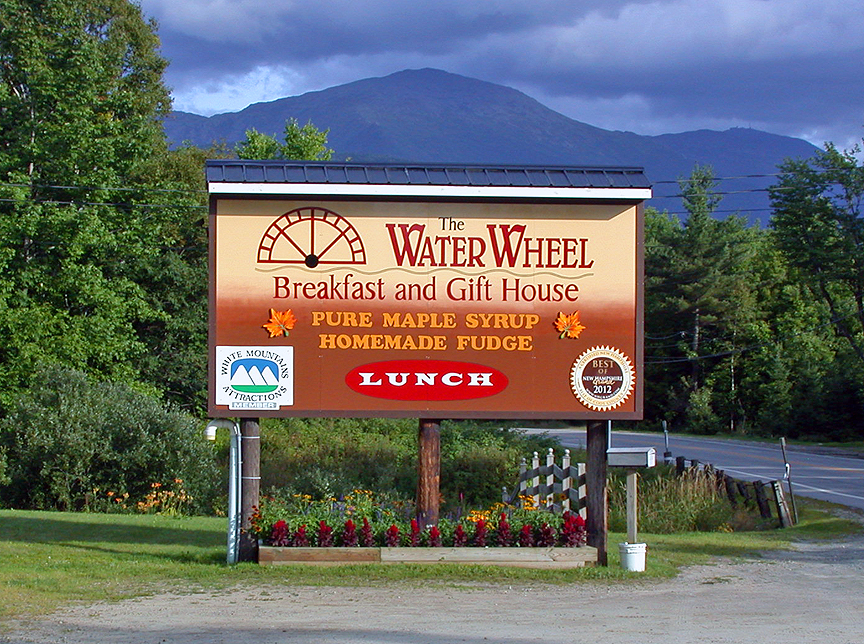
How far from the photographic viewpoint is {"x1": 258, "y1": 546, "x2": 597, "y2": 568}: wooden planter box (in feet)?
43.7

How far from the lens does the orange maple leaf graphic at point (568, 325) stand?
45.0ft

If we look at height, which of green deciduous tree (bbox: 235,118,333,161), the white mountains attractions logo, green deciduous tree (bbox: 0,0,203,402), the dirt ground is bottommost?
the dirt ground

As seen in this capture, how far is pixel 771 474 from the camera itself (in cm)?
3206

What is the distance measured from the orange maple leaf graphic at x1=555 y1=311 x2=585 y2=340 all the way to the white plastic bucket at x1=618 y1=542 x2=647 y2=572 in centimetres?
278

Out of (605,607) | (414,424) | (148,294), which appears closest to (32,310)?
(148,294)

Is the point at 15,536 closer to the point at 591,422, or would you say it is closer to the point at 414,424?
the point at 591,422

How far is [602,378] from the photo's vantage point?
45.0 ft

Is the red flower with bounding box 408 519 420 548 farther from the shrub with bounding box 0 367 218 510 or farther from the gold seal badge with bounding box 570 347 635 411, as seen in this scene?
the shrub with bounding box 0 367 218 510

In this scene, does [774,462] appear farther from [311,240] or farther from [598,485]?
[311,240]

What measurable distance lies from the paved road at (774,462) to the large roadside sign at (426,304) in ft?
40.6

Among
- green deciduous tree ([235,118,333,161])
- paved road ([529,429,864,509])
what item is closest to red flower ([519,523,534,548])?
paved road ([529,429,864,509])

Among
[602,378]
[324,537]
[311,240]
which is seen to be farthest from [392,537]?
[311,240]

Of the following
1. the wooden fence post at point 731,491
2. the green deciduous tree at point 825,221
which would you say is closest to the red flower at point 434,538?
the wooden fence post at point 731,491

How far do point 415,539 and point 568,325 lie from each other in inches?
133
